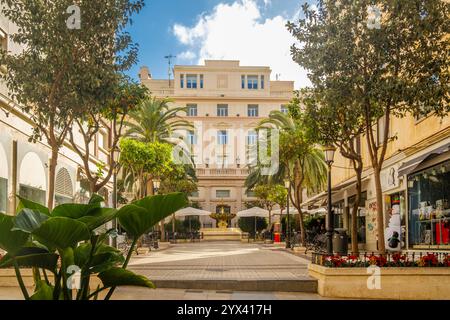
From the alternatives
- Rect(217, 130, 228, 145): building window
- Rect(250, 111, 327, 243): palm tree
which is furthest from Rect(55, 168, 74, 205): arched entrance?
Rect(217, 130, 228, 145): building window

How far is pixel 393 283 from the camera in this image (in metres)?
11.0

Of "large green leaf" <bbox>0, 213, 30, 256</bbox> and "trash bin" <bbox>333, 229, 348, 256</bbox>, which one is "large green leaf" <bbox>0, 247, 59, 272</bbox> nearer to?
"large green leaf" <bbox>0, 213, 30, 256</bbox>

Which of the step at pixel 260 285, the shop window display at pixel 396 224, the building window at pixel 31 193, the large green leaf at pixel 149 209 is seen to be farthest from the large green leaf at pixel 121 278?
the shop window display at pixel 396 224

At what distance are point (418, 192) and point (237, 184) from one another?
49692 millimetres

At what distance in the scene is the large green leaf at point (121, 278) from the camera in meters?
→ 3.23

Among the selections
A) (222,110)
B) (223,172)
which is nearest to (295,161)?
(223,172)

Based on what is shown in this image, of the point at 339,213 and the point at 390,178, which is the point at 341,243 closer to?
the point at 390,178

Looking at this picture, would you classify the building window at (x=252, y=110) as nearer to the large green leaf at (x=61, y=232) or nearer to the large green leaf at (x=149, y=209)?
the large green leaf at (x=149, y=209)

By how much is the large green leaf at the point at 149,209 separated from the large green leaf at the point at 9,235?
51cm

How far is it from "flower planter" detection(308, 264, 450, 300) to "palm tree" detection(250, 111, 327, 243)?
1717 cm

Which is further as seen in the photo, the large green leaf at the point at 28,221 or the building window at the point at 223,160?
the building window at the point at 223,160

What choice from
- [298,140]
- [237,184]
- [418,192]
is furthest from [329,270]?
[237,184]

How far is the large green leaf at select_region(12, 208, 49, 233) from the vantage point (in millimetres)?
2869
